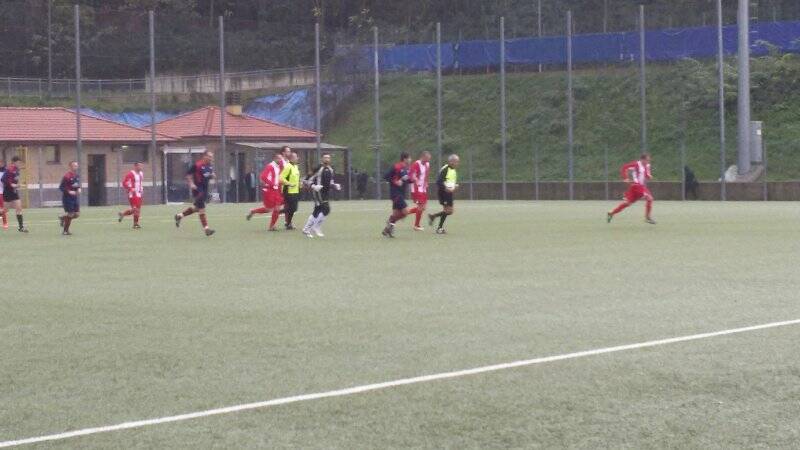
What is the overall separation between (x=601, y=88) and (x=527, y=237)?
4017cm

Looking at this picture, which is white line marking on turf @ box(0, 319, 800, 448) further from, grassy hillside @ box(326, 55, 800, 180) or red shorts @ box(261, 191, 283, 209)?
grassy hillside @ box(326, 55, 800, 180)

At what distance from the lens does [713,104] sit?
198 feet

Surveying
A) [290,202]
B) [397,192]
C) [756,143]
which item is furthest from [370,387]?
[756,143]

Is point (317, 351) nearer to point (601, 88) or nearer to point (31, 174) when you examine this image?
point (31, 174)

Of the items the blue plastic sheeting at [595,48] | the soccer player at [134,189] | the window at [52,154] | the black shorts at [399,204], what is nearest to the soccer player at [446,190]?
the black shorts at [399,204]

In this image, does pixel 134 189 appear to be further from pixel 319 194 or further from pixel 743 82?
pixel 743 82

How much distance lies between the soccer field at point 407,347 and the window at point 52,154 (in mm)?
36707

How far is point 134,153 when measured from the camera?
204 ft

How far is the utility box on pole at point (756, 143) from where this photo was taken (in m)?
52.0

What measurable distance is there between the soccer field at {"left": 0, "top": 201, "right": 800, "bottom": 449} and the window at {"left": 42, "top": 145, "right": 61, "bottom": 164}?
36707 millimetres

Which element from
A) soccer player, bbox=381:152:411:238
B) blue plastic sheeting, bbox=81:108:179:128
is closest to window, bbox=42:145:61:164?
blue plastic sheeting, bbox=81:108:179:128

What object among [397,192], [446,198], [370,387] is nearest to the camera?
[370,387]

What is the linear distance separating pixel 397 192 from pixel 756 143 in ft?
91.4

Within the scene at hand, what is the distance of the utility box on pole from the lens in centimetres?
5203
